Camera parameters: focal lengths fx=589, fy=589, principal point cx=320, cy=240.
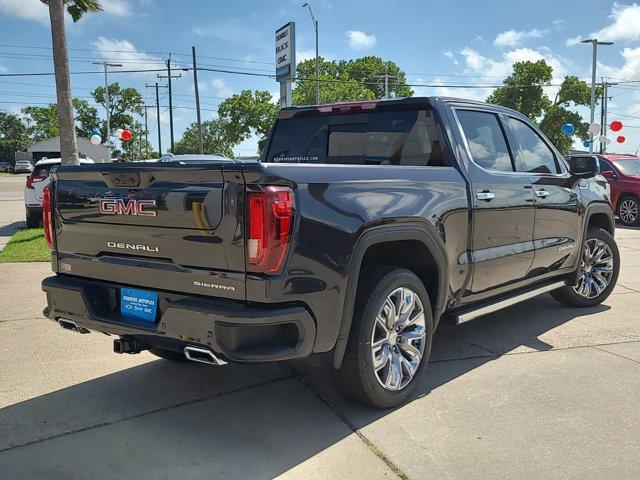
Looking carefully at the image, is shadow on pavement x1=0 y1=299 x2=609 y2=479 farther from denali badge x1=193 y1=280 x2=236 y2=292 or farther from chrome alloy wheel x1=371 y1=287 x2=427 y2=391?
denali badge x1=193 y1=280 x2=236 y2=292

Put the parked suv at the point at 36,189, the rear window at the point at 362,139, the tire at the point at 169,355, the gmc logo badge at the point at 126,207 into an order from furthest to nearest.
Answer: the parked suv at the point at 36,189 < the rear window at the point at 362,139 < the tire at the point at 169,355 < the gmc logo badge at the point at 126,207

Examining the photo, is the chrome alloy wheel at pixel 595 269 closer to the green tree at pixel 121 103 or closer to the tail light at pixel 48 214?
the tail light at pixel 48 214

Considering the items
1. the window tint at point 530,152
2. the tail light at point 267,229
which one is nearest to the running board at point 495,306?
the window tint at point 530,152

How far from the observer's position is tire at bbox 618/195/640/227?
526 inches

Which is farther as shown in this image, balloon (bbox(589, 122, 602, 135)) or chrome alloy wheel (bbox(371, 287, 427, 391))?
balloon (bbox(589, 122, 602, 135))

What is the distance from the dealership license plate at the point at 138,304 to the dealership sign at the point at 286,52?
34.6ft

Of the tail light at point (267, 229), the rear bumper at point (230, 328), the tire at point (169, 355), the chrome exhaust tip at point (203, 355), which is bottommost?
the tire at point (169, 355)

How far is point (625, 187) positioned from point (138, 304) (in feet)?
43.3

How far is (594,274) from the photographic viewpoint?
19.7ft

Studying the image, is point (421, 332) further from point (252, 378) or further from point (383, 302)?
point (252, 378)

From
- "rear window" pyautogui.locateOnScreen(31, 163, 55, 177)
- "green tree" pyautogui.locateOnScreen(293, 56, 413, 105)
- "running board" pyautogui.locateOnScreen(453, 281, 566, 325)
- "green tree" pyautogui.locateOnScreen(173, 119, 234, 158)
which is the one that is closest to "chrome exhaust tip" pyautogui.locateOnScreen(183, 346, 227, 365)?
"running board" pyautogui.locateOnScreen(453, 281, 566, 325)

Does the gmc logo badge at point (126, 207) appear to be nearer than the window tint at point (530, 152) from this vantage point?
Yes

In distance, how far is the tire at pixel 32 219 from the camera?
12531 mm

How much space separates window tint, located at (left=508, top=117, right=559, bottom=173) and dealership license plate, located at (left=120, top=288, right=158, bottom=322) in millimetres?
3099
